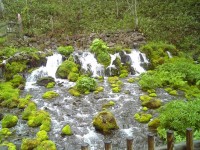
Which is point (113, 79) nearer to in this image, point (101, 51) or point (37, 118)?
point (101, 51)

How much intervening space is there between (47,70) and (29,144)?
9.64m

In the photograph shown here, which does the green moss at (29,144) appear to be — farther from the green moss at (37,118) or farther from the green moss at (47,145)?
the green moss at (37,118)

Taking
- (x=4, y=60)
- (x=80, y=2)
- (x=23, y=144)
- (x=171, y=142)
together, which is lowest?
(x=23, y=144)

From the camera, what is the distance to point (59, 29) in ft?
85.8

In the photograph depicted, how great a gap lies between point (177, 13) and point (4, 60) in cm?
1771

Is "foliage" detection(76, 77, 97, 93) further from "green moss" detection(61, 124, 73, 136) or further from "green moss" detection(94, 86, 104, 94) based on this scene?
"green moss" detection(61, 124, 73, 136)

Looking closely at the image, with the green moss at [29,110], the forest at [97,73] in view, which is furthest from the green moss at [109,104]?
the green moss at [29,110]

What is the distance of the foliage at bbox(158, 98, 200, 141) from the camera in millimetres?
10000

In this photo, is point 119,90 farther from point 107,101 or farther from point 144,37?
point 144,37

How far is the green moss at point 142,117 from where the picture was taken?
12413mm

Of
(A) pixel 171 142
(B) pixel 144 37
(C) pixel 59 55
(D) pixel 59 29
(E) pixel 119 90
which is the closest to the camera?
(A) pixel 171 142

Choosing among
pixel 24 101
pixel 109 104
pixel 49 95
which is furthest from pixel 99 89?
pixel 24 101

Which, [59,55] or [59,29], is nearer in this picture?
[59,55]

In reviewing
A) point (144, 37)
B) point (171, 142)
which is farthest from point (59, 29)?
point (171, 142)
